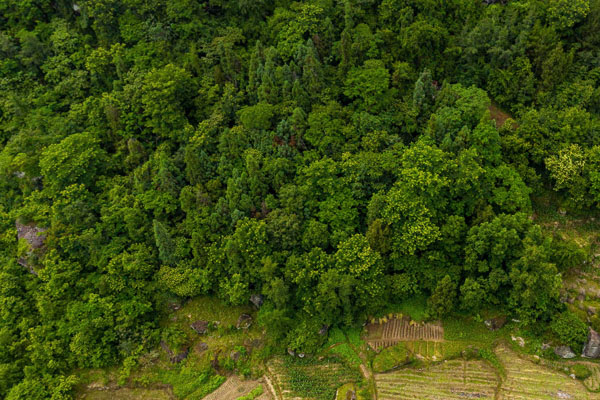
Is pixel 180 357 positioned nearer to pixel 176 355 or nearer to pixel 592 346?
pixel 176 355

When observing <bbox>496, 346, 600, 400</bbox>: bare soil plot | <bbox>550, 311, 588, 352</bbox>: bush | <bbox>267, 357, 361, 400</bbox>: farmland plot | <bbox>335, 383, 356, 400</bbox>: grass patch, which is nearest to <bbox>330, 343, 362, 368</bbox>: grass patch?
<bbox>267, 357, 361, 400</bbox>: farmland plot

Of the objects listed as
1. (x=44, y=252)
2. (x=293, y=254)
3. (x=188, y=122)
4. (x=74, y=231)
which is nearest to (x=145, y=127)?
(x=188, y=122)

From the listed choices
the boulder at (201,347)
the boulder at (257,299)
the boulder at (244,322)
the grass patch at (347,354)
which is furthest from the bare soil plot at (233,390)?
the grass patch at (347,354)

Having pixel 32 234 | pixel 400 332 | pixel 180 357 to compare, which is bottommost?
pixel 180 357

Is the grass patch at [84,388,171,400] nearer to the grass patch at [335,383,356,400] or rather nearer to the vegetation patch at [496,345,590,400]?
the grass patch at [335,383,356,400]

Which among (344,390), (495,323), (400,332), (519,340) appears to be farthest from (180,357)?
(519,340)

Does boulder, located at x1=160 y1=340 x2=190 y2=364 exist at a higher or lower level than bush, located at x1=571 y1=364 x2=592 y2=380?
lower

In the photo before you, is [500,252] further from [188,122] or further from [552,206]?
[188,122]
